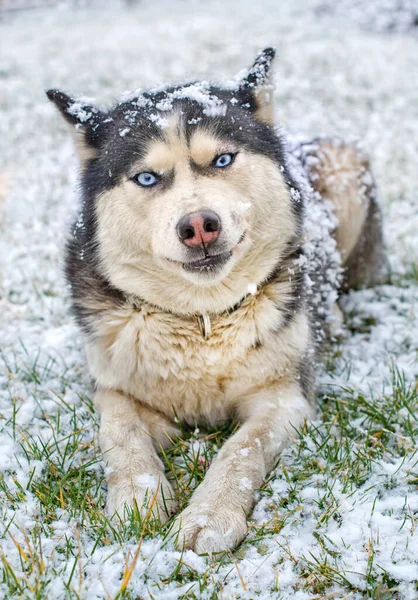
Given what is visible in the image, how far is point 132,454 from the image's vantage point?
96.7 inches

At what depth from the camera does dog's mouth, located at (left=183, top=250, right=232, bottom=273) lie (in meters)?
2.47

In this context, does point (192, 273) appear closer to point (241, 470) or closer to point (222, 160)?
point (222, 160)

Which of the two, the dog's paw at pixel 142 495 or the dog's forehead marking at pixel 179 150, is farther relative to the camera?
the dog's forehead marking at pixel 179 150

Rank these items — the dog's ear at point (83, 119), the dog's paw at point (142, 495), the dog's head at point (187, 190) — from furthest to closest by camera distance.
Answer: the dog's ear at point (83, 119) → the dog's head at point (187, 190) → the dog's paw at point (142, 495)

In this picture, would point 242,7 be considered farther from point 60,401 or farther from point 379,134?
point 60,401

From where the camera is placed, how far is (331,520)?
2.13 m

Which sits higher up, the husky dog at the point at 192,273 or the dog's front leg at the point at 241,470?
the husky dog at the point at 192,273

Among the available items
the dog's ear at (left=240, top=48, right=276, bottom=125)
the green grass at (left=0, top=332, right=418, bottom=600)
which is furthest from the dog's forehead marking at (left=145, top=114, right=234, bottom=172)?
the green grass at (left=0, top=332, right=418, bottom=600)

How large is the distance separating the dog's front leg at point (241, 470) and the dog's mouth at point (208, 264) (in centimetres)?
72

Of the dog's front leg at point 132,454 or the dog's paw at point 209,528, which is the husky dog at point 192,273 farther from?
the dog's paw at point 209,528

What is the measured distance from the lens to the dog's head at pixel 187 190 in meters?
2.45

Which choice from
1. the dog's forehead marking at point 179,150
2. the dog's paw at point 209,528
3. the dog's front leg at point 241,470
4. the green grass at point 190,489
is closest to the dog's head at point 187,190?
the dog's forehead marking at point 179,150

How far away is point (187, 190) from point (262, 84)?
2.91 ft

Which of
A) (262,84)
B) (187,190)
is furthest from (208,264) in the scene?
(262,84)
